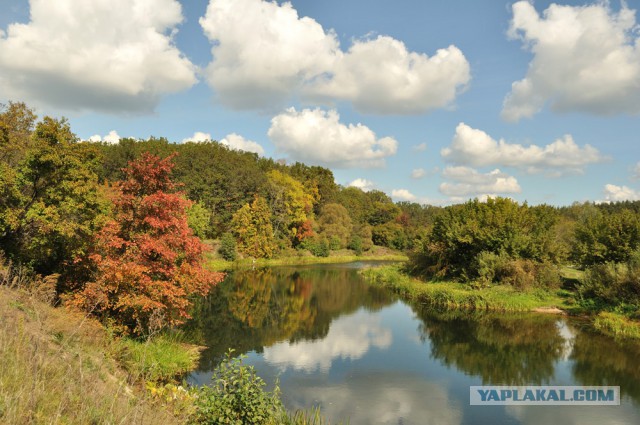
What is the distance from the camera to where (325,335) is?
25375 millimetres

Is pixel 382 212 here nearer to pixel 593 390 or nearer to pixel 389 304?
pixel 389 304

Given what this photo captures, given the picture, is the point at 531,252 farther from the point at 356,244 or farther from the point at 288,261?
the point at 356,244

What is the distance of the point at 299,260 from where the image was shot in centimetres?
7112

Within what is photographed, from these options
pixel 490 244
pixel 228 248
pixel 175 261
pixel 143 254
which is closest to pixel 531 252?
pixel 490 244

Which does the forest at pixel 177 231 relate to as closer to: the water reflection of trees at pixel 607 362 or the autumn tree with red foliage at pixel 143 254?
the autumn tree with red foliage at pixel 143 254

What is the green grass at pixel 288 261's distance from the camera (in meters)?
56.8

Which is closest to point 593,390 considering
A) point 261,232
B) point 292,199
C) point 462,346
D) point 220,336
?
point 462,346

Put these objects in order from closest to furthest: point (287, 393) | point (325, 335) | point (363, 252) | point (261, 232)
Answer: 1. point (287, 393)
2. point (325, 335)
3. point (261, 232)
4. point (363, 252)

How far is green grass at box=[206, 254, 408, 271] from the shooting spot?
56.8m

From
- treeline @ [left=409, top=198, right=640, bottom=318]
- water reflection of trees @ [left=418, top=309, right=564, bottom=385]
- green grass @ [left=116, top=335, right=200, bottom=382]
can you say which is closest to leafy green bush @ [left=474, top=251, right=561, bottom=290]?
treeline @ [left=409, top=198, right=640, bottom=318]

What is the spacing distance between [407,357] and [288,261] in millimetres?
48188

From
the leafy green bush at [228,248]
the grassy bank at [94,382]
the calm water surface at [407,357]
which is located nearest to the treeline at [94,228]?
the grassy bank at [94,382]

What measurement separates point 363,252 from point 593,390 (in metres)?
71.0

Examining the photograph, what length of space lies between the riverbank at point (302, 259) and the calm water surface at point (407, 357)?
19.8 metres
